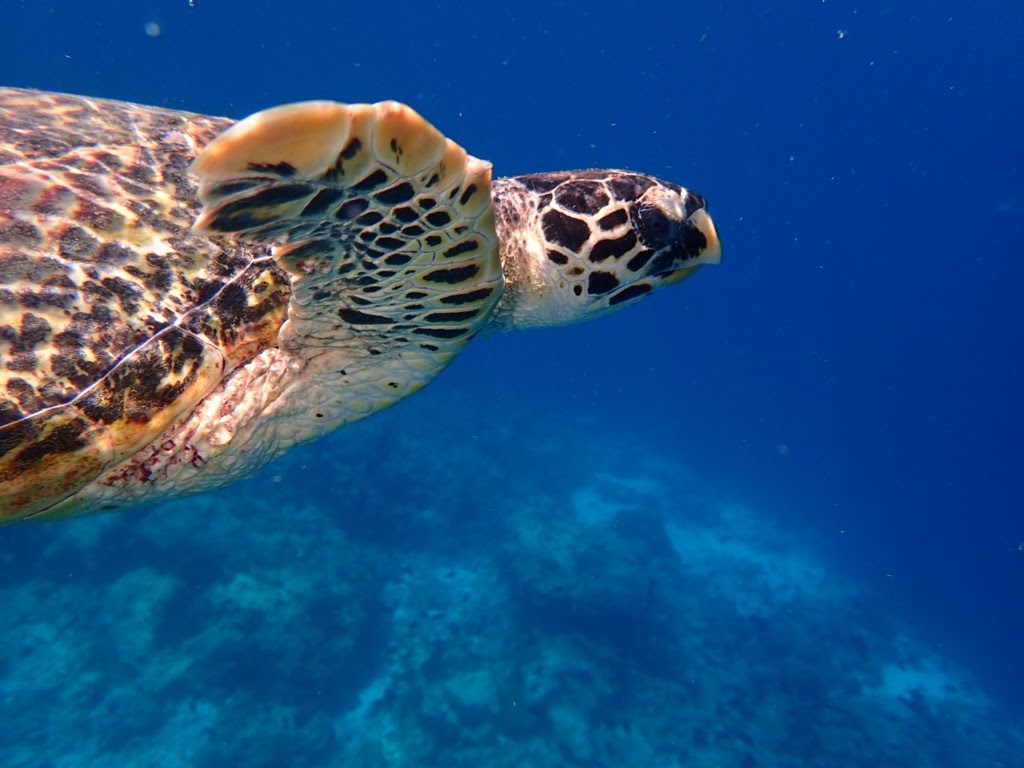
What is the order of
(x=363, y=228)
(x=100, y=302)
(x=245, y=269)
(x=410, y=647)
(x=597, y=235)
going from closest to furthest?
(x=363, y=228) < (x=100, y=302) < (x=245, y=269) < (x=597, y=235) < (x=410, y=647)

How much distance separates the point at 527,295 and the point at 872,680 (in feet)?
48.4

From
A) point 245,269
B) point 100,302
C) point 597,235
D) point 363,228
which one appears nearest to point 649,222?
point 597,235

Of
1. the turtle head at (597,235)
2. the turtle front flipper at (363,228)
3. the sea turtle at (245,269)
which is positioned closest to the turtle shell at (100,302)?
the sea turtle at (245,269)

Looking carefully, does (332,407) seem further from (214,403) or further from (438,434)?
(438,434)

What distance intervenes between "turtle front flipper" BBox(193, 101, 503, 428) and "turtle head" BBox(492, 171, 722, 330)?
414 millimetres

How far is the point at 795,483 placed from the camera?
32.0m

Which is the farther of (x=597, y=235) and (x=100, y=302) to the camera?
(x=597, y=235)

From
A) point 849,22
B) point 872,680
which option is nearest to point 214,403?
point 872,680

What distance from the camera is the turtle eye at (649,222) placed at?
2264mm

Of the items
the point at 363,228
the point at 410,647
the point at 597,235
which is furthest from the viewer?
the point at 410,647

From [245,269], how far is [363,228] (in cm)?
80

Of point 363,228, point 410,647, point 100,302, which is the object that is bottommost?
point 410,647

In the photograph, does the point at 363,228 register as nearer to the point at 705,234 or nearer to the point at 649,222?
the point at 649,222

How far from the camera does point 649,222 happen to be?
227cm
